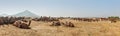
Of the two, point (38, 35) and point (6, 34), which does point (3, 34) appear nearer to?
point (6, 34)

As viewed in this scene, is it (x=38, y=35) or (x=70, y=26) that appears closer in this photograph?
(x=38, y=35)

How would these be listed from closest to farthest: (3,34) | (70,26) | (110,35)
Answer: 1. (3,34)
2. (110,35)
3. (70,26)

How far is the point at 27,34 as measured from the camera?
2484cm

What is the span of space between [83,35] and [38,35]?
5.05 m

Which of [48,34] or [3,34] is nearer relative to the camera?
[3,34]

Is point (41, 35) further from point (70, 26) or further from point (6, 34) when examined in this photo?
point (70, 26)

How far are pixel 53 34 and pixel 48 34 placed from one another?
57cm

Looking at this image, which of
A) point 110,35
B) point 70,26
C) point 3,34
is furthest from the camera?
point 70,26

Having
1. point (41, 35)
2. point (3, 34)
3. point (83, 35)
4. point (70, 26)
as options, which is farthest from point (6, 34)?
point (70, 26)

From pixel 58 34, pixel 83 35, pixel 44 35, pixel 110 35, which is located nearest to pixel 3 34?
pixel 44 35

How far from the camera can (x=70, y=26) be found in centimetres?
3672

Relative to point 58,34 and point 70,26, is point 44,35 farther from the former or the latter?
point 70,26

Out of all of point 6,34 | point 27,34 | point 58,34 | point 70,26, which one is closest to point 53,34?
point 58,34

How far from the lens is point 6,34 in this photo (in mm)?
24266
